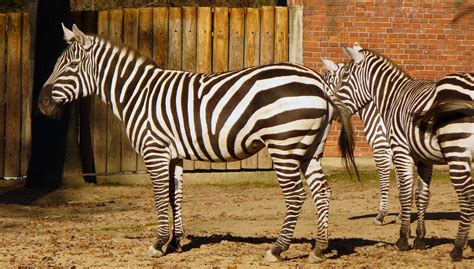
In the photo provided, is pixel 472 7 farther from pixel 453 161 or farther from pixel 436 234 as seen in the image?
pixel 453 161

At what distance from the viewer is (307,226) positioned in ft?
39.0

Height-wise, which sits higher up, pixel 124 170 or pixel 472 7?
pixel 472 7

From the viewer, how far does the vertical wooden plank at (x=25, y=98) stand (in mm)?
15852

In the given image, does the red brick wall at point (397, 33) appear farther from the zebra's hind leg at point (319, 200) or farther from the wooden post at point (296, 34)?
the zebra's hind leg at point (319, 200)

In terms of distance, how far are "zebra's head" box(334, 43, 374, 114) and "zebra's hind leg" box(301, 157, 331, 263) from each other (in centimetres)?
181

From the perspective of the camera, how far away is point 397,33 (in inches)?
639

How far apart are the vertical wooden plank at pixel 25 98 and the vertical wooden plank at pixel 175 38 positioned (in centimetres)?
224

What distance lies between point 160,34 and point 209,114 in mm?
6324

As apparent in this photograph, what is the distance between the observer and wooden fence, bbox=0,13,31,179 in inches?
624

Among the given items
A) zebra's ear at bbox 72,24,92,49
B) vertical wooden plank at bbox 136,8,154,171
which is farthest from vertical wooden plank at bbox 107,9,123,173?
zebra's ear at bbox 72,24,92,49

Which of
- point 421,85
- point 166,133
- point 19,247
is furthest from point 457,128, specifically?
point 19,247

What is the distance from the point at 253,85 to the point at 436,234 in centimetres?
305

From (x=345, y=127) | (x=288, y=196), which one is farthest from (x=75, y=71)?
(x=345, y=127)

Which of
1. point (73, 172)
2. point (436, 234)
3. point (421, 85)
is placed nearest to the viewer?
point (421, 85)
